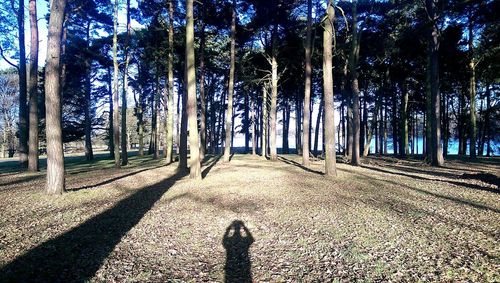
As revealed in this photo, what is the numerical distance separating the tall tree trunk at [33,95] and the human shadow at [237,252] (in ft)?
40.6

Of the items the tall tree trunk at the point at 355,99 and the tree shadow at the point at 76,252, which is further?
the tall tree trunk at the point at 355,99

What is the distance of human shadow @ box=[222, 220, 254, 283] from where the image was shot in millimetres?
3811

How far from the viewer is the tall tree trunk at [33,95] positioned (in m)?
13.4

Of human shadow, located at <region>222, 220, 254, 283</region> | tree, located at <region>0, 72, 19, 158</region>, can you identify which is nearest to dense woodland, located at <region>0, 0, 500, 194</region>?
human shadow, located at <region>222, 220, 254, 283</region>

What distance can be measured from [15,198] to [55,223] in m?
3.33

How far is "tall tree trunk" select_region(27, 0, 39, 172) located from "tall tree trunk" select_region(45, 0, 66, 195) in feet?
23.1

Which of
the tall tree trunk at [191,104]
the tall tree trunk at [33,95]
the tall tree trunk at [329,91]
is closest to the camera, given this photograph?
the tall tree trunk at [191,104]

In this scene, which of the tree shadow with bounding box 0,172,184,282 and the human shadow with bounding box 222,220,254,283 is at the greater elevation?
the tree shadow with bounding box 0,172,184,282

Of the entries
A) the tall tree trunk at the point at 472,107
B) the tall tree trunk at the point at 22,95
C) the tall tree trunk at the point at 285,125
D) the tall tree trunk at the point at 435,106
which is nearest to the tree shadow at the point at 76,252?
the tall tree trunk at the point at 22,95

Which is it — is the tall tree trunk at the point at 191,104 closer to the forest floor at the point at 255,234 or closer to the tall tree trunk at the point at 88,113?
the forest floor at the point at 255,234

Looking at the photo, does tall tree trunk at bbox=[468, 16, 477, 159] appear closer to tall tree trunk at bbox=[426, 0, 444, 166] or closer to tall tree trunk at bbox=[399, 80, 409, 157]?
tall tree trunk at bbox=[399, 80, 409, 157]

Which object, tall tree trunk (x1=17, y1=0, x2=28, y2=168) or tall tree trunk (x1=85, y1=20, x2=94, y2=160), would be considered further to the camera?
tall tree trunk (x1=85, y1=20, x2=94, y2=160)

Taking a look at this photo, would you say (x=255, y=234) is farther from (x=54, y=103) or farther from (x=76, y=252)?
(x=54, y=103)

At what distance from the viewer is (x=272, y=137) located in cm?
1953
